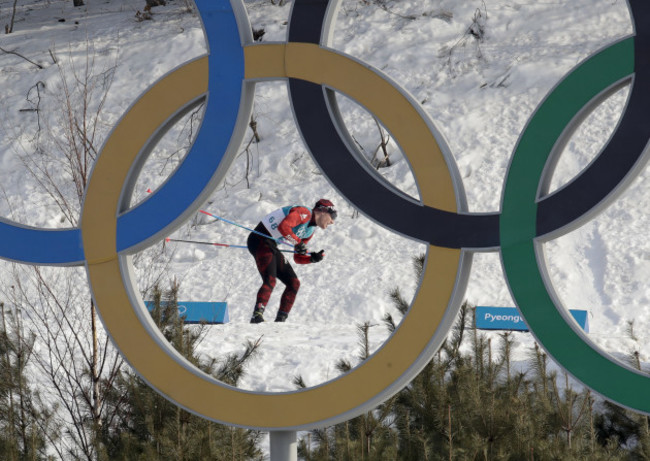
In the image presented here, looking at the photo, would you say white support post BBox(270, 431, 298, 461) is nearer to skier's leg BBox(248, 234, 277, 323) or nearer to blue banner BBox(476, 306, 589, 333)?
skier's leg BBox(248, 234, 277, 323)

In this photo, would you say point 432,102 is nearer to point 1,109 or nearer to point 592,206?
point 1,109

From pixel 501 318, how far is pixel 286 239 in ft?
7.75

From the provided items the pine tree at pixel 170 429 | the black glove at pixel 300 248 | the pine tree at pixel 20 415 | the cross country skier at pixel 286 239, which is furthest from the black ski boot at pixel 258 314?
the pine tree at pixel 20 415

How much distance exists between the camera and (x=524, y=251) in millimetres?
4148

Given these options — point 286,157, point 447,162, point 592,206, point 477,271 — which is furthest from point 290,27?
point 286,157

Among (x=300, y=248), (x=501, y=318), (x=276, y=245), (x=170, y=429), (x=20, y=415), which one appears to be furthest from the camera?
(x=501, y=318)

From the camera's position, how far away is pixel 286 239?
28.5 feet

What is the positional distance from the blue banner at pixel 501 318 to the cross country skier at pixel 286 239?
177 centimetres

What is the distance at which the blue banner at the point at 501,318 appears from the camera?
936 cm

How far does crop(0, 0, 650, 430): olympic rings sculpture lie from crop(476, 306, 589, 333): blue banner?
522 centimetres

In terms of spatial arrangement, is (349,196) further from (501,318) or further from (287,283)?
(501,318)

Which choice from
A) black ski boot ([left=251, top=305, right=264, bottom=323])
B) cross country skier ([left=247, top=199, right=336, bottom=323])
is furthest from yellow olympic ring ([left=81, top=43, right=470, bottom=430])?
black ski boot ([left=251, top=305, right=264, bottom=323])

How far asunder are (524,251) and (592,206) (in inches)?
14.4

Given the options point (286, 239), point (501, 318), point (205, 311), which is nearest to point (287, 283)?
point (286, 239)
